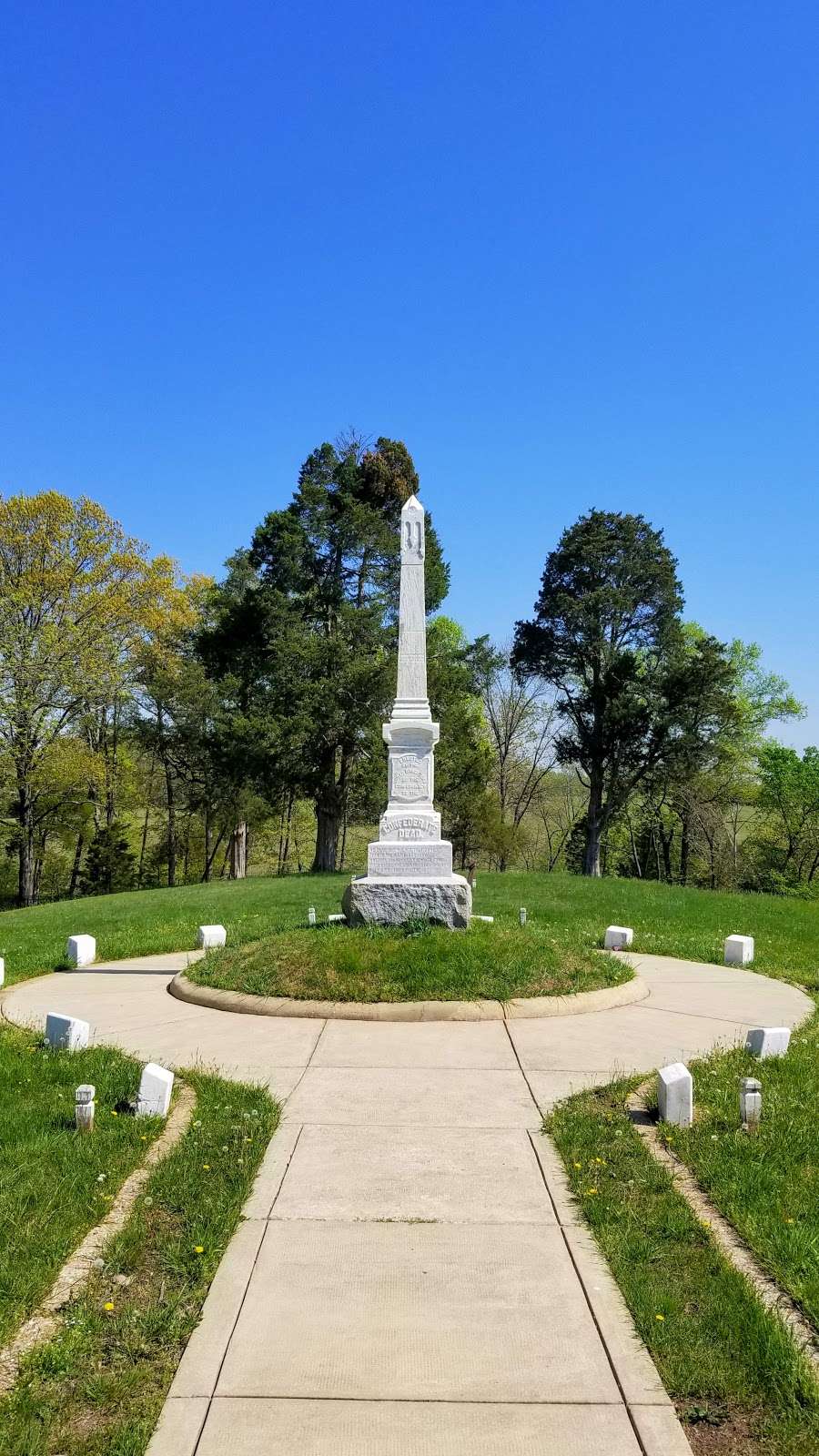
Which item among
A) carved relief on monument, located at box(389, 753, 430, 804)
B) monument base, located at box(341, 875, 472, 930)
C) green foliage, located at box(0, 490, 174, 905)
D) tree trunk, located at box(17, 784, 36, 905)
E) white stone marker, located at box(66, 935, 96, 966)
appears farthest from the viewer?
tree trunk, located at box(17, 784, 36, 905)

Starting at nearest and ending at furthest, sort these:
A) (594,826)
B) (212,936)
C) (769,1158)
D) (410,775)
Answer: (769,1158)
(410,775)
(212,936)
(594,826)

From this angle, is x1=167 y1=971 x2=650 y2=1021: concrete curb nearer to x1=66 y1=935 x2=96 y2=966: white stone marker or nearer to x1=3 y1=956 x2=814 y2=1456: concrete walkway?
x1=3 y1=956 x2=814 y2=1456: concrete walkway

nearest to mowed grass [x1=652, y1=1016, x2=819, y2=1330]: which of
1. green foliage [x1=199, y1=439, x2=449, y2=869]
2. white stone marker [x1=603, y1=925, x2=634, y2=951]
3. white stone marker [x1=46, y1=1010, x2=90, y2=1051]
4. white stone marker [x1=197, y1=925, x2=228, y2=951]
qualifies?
white stone marker [x1=46, y1=1010, x2=90, y2=1051]

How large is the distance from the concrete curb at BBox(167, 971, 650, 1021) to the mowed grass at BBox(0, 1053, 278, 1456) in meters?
3.24

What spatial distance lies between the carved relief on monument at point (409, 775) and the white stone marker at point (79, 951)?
464cm

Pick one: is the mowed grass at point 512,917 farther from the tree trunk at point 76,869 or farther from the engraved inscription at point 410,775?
the tree trunk at point 76,869

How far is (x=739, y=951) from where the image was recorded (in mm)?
12594

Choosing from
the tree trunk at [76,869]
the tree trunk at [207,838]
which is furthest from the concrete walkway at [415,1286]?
the tree trunk at [76,869]

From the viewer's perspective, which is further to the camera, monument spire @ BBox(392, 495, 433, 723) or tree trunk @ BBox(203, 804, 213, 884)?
tree trunk @ BBox(203, 804, 213, 884)

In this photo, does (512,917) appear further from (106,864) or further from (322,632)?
(106,864)

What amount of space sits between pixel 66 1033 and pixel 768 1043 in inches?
217

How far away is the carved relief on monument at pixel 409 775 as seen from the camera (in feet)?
39.1

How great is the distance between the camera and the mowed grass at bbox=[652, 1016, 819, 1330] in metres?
4.05

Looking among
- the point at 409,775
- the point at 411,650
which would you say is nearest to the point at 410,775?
the point at 409,775
